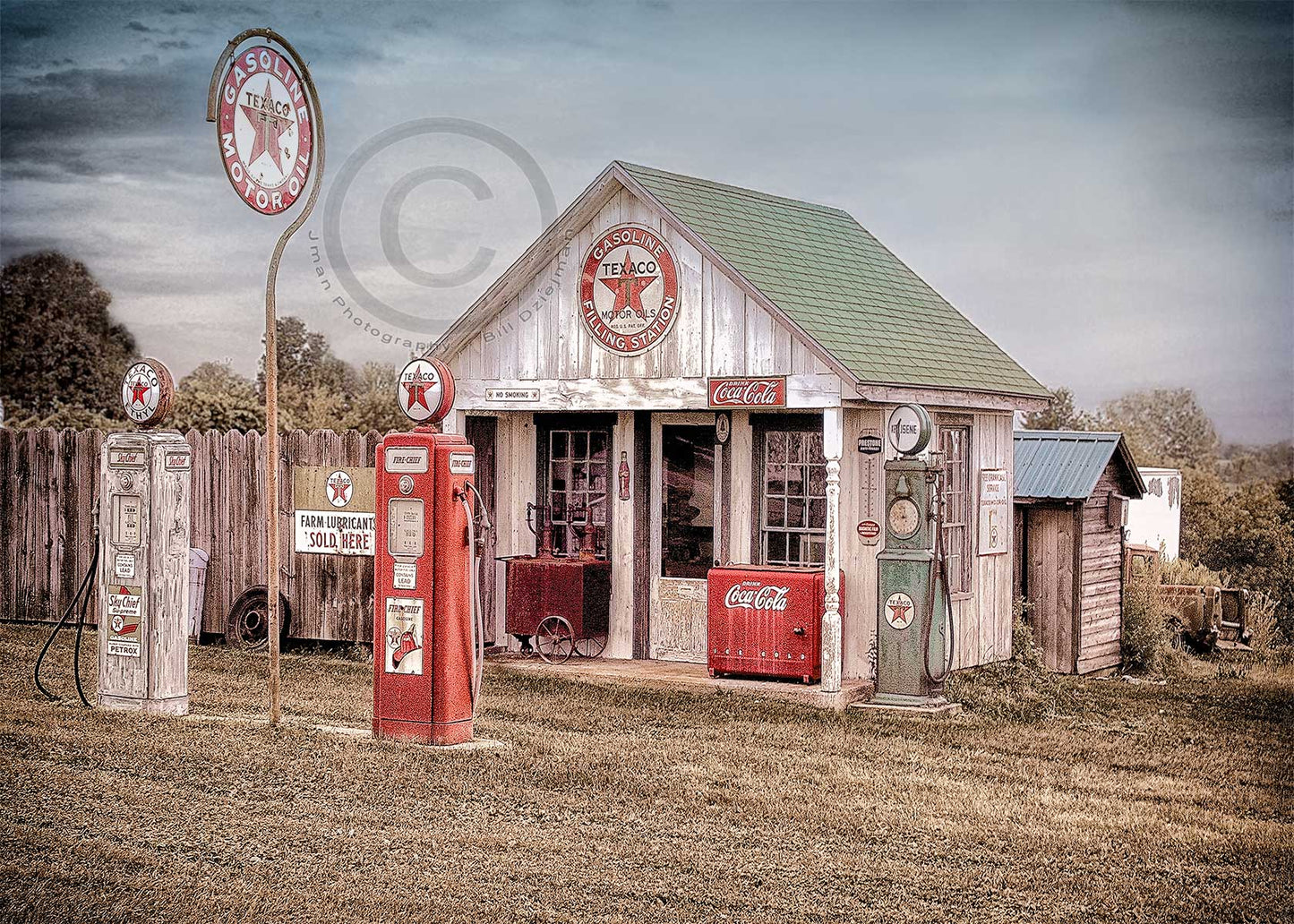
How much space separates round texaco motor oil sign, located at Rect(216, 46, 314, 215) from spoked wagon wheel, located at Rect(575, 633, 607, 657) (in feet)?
18.8

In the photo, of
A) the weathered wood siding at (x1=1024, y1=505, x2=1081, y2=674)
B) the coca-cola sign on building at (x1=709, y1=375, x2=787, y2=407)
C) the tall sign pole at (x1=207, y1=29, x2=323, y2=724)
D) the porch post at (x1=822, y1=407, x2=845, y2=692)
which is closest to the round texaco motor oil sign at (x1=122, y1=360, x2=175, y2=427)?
the tall sign pole at (x1=207, y1=29, x2=323, y2=724)

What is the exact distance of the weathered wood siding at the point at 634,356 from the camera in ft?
45.1

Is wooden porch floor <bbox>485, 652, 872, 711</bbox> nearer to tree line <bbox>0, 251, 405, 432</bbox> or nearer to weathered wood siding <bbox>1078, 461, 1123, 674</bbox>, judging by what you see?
weathered wood siding <bbox>1078, 461, 1123, 674</bbox>

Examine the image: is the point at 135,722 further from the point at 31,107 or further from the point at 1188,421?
the point at 1188,421

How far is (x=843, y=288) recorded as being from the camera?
15.4m

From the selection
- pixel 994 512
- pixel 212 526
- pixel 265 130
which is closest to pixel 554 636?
pixel 212 526

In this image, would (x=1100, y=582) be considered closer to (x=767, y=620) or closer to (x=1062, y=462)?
(x=1062, y=462)

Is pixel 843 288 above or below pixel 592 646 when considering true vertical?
above

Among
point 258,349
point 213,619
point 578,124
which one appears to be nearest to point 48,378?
point 258,349

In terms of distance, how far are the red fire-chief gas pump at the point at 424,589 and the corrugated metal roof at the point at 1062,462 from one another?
7.77 meters

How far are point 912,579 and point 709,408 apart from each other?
2.41 m

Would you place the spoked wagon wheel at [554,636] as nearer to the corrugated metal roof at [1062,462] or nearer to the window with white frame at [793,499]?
the window with white frame at [793,499]

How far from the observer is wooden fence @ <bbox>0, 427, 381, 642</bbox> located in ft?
51.8

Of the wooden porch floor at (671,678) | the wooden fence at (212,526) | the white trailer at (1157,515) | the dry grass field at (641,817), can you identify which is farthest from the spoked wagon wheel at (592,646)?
the white trailer at (1157,515)
